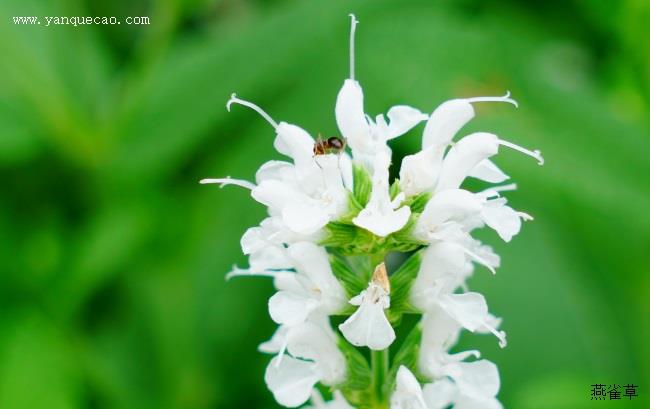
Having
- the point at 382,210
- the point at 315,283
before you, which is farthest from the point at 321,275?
the point at 382,210

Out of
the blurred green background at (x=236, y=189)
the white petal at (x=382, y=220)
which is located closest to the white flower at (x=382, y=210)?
the white petal at (x=382, y=220)

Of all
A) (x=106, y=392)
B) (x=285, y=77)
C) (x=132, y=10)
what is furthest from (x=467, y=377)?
(x=132, y=10)

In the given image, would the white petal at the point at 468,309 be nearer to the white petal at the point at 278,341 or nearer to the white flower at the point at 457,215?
the white flower at the point at 457,215

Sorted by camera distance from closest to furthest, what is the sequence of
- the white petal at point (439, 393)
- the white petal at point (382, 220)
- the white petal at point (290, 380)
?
the white petal at point (382, 220)
the white petal at point (290, 380)
the white petal at point (439, 393)

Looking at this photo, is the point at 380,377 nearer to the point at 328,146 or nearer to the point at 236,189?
the point at 328,146

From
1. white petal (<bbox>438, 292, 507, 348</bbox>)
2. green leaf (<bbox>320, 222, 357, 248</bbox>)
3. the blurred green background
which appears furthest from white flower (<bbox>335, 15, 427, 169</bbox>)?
the blurred green background

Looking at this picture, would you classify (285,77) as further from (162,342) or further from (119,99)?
(162,342)
